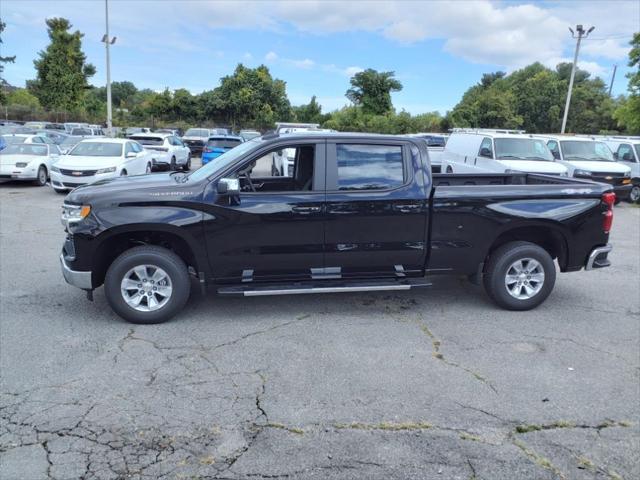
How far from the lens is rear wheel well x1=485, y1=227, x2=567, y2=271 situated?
6125 mm

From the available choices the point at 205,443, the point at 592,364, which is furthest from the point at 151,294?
the point at 592,364

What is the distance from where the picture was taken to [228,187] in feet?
16.9

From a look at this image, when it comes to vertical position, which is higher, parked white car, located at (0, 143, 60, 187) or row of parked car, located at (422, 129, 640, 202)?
row of parked car, located at (422, 129, 640, 202)

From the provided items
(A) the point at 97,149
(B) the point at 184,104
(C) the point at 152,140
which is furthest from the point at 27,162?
(B) the point at 184,104

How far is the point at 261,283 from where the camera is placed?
18.3 ft

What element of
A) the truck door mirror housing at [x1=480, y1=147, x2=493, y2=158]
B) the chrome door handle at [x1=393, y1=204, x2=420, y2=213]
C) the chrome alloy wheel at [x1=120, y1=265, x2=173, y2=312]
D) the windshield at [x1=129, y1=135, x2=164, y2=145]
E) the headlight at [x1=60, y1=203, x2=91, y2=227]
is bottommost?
the chrome alloy wheel at [x1=120, y1=265, x2=173, y2=312]

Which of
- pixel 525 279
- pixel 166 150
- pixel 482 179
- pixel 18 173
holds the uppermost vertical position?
pixel 482 179

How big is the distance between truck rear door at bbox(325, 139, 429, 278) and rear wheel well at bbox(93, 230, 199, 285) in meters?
1.48

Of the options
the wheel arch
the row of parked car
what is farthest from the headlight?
the row of parked car

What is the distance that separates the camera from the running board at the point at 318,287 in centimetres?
536

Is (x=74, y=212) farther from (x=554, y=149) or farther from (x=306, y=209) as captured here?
(x=554, y=149)

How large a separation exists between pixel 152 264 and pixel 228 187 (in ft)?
3.57

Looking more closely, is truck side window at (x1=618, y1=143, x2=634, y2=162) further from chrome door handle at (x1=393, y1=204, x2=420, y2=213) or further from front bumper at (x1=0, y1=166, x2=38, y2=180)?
front bumper at (x1=0, y1=166, x2=38, y2=180)

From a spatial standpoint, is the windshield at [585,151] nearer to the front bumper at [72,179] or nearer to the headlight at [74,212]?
the front bumper at [72,179]
